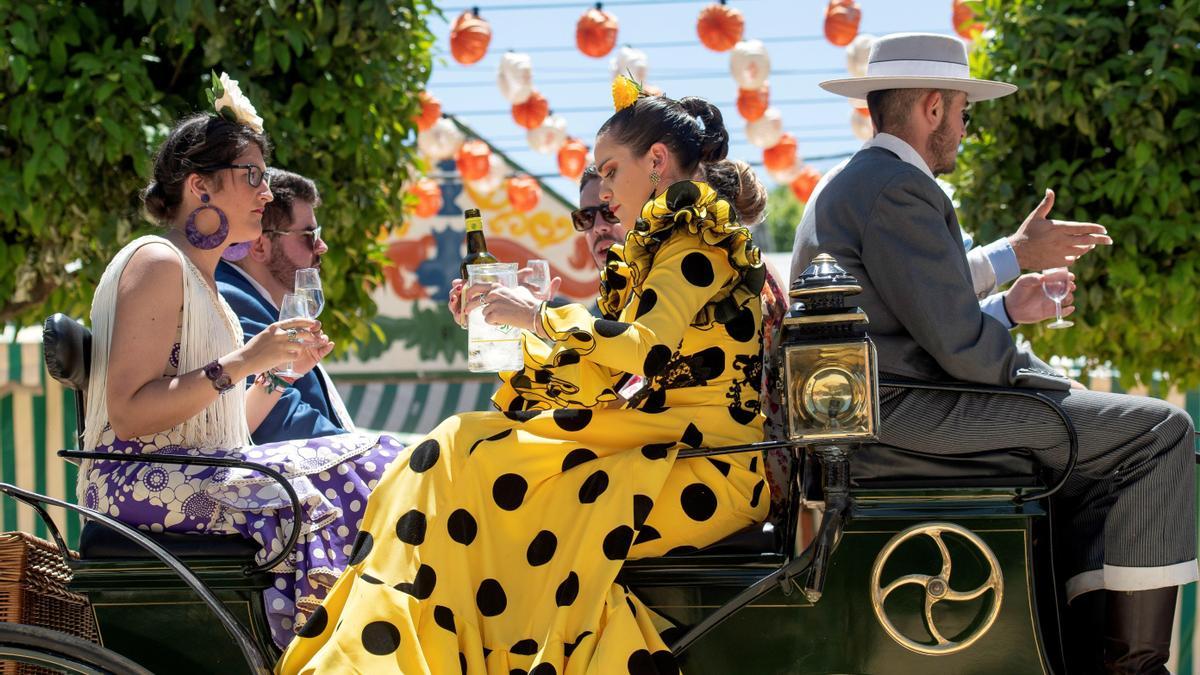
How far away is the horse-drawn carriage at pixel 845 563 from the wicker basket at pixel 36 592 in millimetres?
311

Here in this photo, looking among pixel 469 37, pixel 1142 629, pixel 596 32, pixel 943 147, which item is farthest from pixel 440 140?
pixel 1142 629

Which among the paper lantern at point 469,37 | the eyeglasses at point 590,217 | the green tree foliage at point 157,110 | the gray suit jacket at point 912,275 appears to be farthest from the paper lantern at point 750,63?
the gray suit jacket at point 912,275

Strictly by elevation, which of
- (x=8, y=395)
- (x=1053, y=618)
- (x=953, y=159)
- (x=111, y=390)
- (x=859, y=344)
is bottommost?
(x=8, y=395)

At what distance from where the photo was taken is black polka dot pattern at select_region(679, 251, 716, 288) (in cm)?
272

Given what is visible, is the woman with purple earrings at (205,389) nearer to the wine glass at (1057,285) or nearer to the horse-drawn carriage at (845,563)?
the horse-drawn carriage at (845,563)

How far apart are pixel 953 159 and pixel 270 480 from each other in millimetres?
1845

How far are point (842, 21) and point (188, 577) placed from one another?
324 inches

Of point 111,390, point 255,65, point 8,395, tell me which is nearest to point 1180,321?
point 255,65

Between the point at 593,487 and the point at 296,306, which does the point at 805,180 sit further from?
the point at 593,487

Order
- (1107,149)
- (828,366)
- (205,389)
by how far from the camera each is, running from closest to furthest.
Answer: (828,366) → (205,389) → (1107,149)

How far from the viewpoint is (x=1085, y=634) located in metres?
2.87

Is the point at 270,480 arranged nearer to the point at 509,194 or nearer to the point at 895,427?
the point at 895,427

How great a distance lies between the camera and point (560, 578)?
2648 millimetres

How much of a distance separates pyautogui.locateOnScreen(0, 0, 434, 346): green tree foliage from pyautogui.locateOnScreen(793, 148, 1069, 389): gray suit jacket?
2.71 meters
